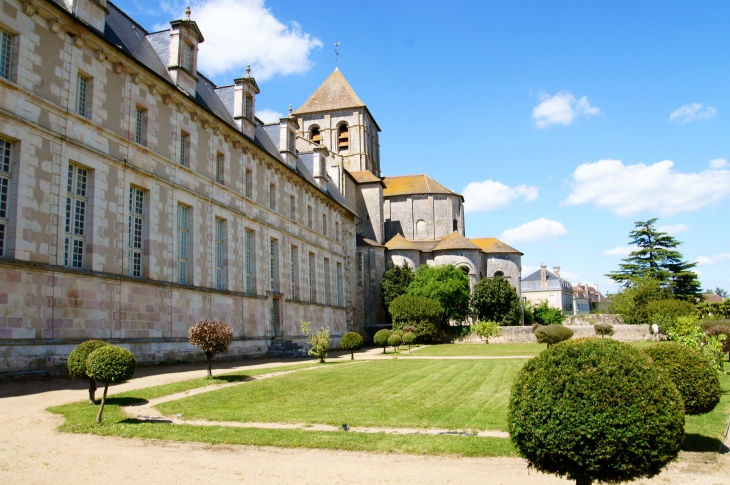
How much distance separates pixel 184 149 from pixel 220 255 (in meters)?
4.97

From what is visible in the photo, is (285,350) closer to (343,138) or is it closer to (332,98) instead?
(343,138)

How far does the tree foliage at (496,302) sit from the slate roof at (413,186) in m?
12.8

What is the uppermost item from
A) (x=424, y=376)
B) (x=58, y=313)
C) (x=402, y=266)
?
(x=402, y=266)

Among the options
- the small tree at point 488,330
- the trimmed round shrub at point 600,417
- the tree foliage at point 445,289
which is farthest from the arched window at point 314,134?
the trimmed round shrub at point 600,417

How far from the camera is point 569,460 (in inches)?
210

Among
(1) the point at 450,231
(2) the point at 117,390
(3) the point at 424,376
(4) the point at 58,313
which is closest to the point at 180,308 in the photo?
(4) the point at 58,313

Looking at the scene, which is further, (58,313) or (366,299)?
(366,299)

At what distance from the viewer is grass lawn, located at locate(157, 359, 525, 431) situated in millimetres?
10625

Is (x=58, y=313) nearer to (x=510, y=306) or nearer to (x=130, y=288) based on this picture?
(x=130, y=288)

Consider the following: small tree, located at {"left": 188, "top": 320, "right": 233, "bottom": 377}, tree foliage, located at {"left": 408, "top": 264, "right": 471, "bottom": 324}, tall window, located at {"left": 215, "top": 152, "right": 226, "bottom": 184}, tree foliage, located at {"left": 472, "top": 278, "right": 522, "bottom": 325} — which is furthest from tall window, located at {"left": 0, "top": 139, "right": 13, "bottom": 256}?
tree foliage, located at {"left": 472, "top": 278, "right": 522, "bottom": 325}

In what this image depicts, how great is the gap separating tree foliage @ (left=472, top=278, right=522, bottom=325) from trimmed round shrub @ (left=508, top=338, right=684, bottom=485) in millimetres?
46785

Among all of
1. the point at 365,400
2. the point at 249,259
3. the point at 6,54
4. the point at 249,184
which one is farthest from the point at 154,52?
the point at 365,400

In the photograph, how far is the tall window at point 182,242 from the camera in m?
21.9

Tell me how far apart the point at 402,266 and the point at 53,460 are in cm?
4511
